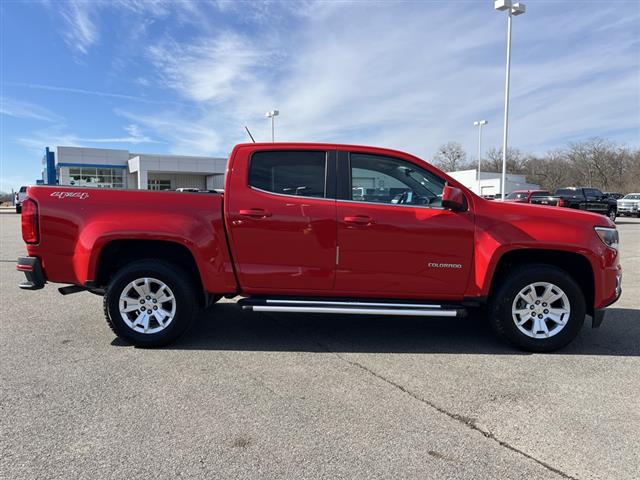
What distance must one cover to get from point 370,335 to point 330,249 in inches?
47.8

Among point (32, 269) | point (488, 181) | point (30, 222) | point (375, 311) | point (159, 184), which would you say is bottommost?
point (375, 311)

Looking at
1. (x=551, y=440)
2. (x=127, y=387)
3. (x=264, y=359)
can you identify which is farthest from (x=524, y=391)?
(x=127, y=387)

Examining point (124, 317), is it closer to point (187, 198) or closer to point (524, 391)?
point (187, 198)

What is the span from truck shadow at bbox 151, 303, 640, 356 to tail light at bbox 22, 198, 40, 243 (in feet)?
5.61

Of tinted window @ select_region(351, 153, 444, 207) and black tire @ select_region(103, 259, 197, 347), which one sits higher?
tinted window @ select_region(351, 153, 444, 207)

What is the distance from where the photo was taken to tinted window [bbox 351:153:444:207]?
15.6ft

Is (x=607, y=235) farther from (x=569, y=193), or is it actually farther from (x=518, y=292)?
(x=569, y=193)

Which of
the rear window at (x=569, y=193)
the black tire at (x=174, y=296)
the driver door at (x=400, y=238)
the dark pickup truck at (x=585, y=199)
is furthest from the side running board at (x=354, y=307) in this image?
the rear window at (x=569, y=193)

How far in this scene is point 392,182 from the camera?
479 centimetres

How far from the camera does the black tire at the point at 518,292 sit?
4.62 m

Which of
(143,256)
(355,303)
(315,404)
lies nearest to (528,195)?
(355,303)

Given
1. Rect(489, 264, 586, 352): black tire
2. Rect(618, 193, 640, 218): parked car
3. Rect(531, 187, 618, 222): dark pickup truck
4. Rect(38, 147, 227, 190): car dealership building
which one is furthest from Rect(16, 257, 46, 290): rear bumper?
Rect(38, 147, 227, 190): car dealership building

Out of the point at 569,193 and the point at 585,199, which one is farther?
the point at 569,193

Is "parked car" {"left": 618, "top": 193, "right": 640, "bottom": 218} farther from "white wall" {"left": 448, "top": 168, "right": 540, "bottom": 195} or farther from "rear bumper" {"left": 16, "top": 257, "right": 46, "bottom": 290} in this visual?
"rear bumper" {"left": 16, "top": 257, "right": 46, "bottom": 290}
